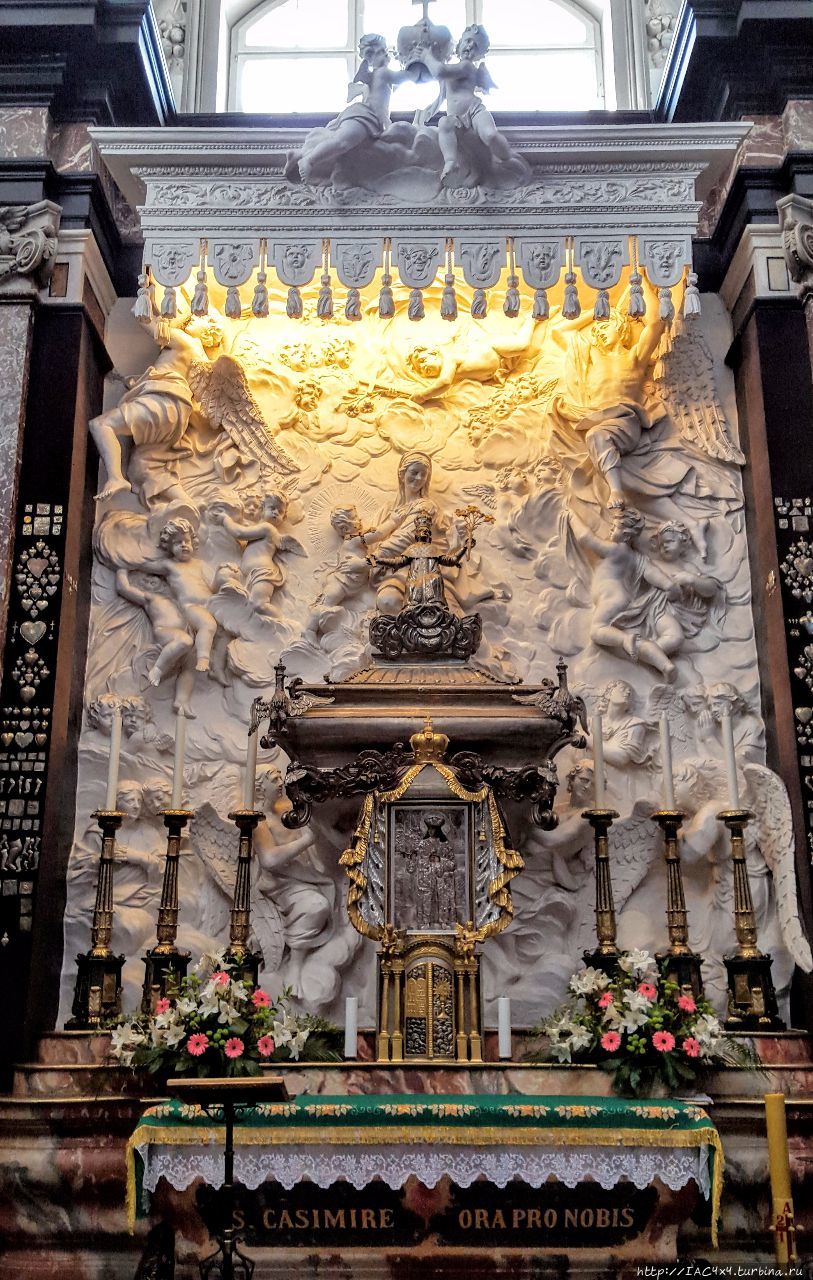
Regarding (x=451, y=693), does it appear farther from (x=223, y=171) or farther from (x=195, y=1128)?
(x=223, y=171)

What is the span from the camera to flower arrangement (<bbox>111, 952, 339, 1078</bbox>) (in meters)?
5.22

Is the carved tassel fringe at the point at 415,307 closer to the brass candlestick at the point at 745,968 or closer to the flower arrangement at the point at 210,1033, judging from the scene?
the brass candlestick at the point at 745,968

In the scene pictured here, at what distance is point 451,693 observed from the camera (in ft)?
21.0

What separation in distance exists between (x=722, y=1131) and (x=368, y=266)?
174 inches

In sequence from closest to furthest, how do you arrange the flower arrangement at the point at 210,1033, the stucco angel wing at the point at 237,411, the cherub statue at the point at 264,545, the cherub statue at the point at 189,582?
the flower arrangement at the point at 210,1033
the cherub statue at the point at 189,582
the cherub statue at the point at 264,545
the stucco angel wing at the point at 237,411

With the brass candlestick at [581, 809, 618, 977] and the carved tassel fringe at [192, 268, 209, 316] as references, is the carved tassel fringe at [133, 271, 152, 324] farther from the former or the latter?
the brass candlestick at [581, 809, 618, 977]

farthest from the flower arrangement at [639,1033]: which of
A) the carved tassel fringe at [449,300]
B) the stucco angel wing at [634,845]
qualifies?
the carved tassel fringe at [449,300]

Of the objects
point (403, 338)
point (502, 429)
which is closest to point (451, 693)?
point (502, 429)

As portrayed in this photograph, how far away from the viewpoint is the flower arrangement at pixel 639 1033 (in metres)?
5.26

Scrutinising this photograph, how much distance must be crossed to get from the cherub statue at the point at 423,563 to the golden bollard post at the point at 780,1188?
3.26 m

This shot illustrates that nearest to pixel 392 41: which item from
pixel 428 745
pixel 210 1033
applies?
pixel 428 745

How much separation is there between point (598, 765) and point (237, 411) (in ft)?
9.43

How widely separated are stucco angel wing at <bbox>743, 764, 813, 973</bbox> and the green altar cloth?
4.36 ft

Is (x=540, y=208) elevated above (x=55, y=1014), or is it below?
above
